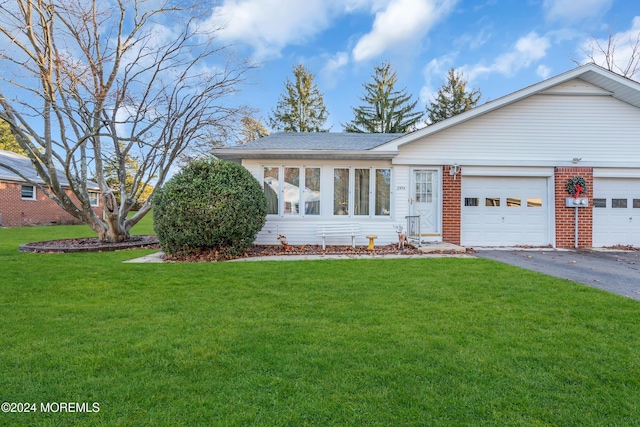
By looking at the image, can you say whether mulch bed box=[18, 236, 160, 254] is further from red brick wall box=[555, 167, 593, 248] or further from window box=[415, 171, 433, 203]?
red brick wall box=[555, 167, 593, 248]

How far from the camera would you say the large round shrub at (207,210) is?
23.8 feet

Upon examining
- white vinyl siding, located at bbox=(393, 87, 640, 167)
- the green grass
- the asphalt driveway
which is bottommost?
the green grass

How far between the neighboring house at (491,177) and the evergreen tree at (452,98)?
67.9ft

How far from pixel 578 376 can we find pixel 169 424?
9.48 feet

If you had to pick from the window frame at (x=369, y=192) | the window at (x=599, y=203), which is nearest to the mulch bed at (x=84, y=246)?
the window frame at (x=369, y=192)

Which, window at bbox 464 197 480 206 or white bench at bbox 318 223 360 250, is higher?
window at bbox 464 197 480 206

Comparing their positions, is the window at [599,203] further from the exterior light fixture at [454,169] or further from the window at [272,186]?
the window at [272,186]

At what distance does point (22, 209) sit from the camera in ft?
60.7

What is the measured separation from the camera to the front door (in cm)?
954

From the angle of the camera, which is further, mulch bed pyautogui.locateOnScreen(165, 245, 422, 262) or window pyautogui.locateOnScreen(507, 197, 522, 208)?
window pyautogui.locateOnScreen(507, 197, 522, 208)

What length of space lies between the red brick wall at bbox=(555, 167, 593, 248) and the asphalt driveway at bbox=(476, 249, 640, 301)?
73 centimetres

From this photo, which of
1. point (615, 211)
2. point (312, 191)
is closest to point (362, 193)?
point (312, 191)

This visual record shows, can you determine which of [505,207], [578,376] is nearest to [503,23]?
[505,207]

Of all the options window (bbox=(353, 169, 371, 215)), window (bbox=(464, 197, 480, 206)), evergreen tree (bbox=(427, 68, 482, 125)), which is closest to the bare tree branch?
window (bbox=(353, 169, 371, 215))
